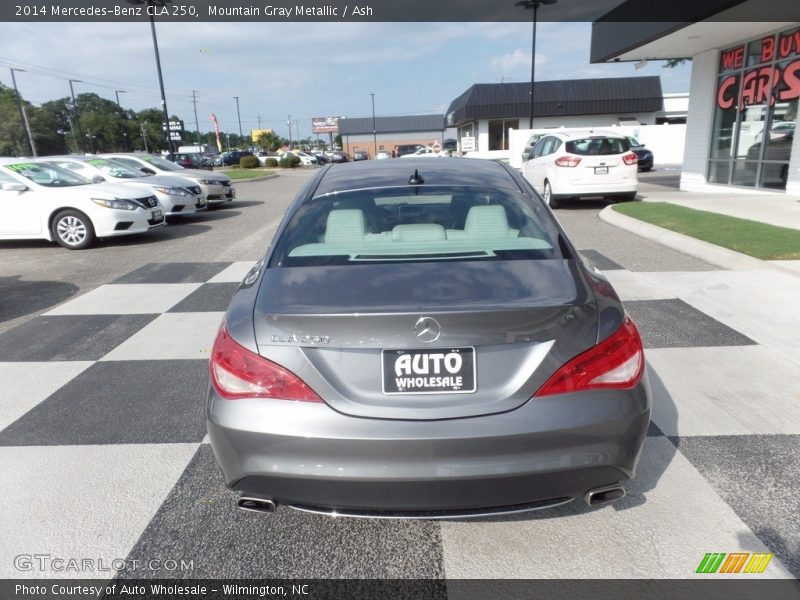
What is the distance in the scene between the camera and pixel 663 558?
2.31m

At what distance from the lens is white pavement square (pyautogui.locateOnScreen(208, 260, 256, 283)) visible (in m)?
7.21

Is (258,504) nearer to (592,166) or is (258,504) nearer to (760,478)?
(760,478)

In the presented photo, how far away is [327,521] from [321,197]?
1703mm

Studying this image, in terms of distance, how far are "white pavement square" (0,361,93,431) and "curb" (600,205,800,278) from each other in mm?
7292

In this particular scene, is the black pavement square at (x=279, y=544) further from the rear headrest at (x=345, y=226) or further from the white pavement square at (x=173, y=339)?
the white pavement square at (x=173, y=339)

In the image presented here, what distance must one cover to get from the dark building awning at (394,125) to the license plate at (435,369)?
97.7 m

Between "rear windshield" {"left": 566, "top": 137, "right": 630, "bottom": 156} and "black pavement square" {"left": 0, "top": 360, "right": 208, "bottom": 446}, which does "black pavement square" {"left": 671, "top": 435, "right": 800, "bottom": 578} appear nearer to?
"black pavement square" {"left": 0, "top": 360, "right": 208, "bottom": 446}

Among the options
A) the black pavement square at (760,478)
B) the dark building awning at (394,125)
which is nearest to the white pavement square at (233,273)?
the black pavement square at (760,478)

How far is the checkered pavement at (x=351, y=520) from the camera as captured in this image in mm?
2350

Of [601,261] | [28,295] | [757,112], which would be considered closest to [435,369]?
[601,261]

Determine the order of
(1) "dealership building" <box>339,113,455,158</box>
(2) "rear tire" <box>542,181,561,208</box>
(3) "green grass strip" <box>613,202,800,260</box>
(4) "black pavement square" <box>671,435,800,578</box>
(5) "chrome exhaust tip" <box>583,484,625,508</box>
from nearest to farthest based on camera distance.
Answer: (5) "chrome exhaust tip" <box>583,484,625,508</box> < (4) "black pavement square" <box>671,435,800,578</box> < (3) "green grass strip" <box>613,202,800,260</box> < (2) "rear tire" <box>542,181,561,208</box> < (1) "dealership building" <box>339,113,455,158</box>

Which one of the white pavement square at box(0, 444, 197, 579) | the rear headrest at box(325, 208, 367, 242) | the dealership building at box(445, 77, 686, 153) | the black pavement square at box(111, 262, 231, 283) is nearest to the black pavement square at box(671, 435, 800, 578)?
the rear headrest at box(325, 208, 367, 242)

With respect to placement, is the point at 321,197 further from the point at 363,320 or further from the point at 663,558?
the point at 663,558

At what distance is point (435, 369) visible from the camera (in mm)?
1984
